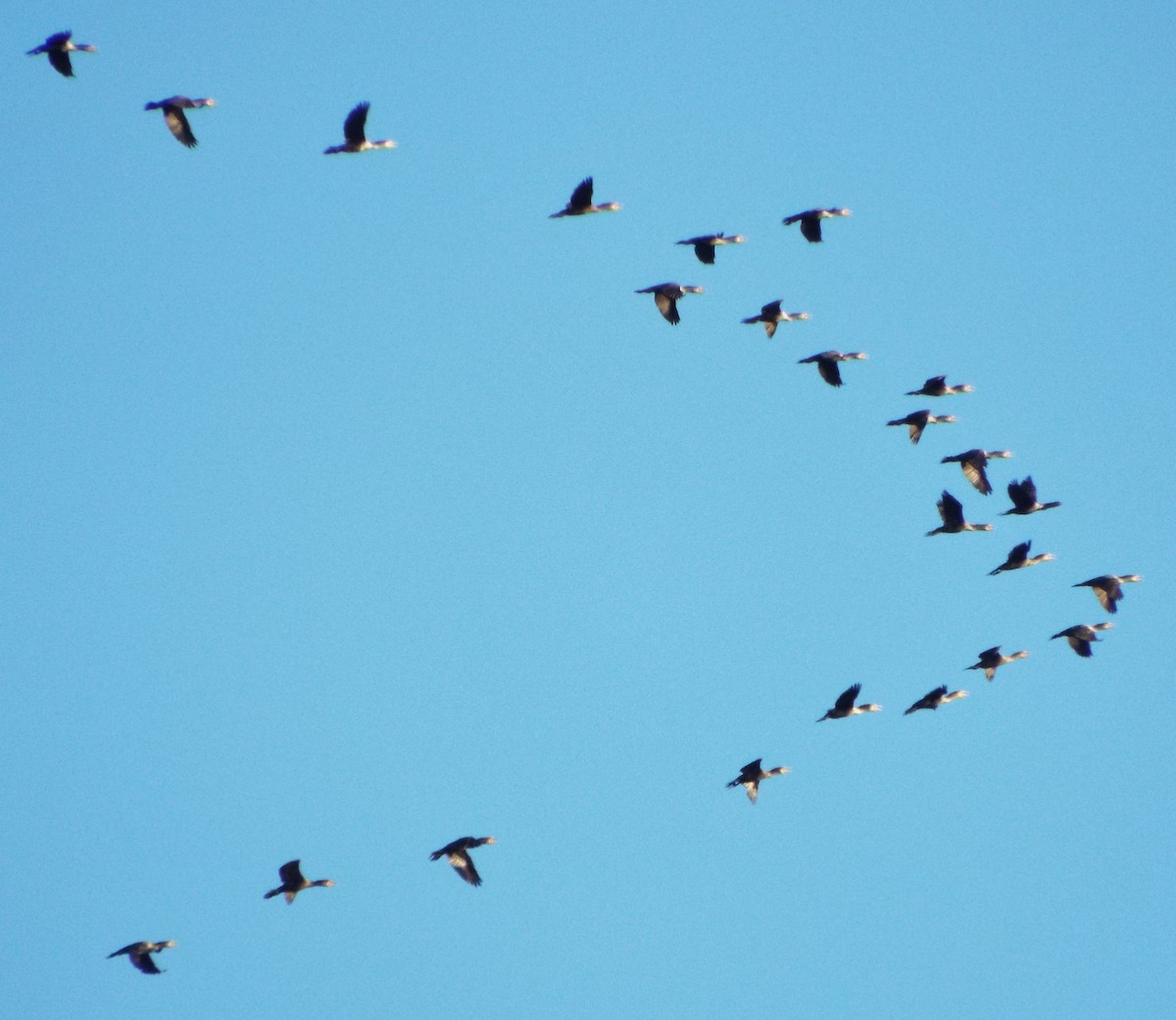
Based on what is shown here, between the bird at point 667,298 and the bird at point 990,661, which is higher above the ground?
the bird at point 667,298

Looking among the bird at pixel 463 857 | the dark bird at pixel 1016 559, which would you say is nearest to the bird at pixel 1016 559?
the dark bird at pixel 1016 559

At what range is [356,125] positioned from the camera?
42.3m

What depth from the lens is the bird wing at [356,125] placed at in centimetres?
4181

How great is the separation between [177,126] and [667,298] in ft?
32.9

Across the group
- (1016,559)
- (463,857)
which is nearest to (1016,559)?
(1016,559)

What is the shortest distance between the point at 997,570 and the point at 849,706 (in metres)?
3.91

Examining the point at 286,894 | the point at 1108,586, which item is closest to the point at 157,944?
the point at 286,894

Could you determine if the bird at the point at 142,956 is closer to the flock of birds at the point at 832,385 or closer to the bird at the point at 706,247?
the flock of birds at the point at 832,385

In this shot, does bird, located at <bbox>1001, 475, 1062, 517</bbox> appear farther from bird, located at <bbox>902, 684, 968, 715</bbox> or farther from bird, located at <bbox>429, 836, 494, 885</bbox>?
bird, located at <bbox>429, 836, 494, 885</bbox>

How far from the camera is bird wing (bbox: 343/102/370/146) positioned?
41.8 metres

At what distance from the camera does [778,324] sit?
47156 millimetres

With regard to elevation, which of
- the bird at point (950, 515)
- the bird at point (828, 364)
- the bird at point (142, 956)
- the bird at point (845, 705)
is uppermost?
the bird at point (828, 364)

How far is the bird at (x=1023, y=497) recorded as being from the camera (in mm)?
45562

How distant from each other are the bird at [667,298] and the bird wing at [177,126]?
9.20 m
